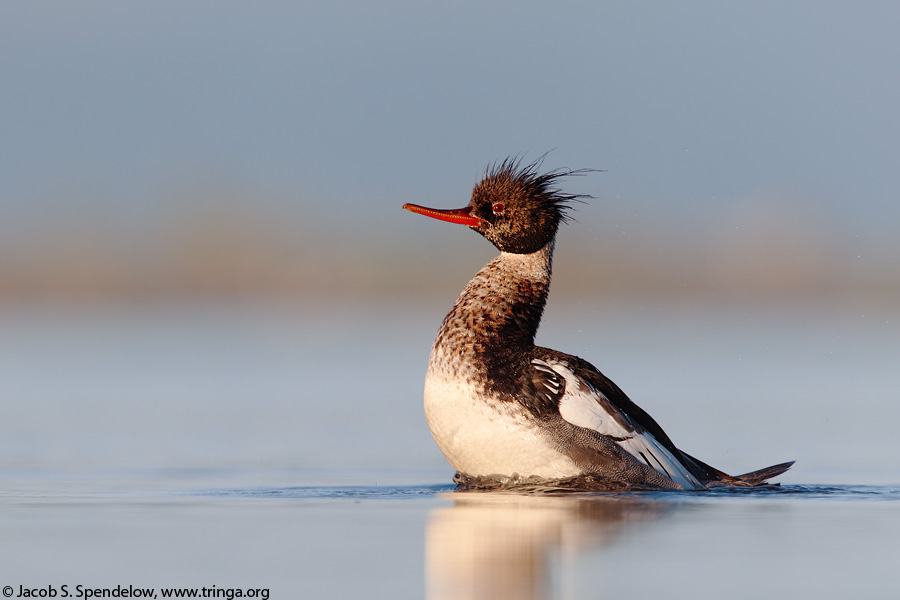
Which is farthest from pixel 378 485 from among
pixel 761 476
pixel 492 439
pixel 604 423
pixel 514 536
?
pixel 761 476

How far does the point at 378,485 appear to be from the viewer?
7660 millimetres

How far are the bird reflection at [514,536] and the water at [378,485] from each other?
0.05 ft

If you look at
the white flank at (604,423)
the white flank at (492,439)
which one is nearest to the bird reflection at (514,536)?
the white flank at (492,439)

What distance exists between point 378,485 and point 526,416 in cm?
93

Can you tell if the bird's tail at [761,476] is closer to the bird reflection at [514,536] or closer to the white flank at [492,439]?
the bird reflection at [514,536]

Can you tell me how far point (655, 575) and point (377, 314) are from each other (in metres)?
17.6

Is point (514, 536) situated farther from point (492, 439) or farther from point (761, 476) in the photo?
point (761, 476)

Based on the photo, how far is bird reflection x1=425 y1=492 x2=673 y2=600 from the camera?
5.13 m

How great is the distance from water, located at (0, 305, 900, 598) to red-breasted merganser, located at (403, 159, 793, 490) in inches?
8.9

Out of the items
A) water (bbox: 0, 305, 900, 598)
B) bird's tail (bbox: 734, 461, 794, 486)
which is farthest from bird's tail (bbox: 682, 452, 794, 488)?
water (bbox: 0, 305, 900, 598)

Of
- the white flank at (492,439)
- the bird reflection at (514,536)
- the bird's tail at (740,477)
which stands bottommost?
the bird reflection at (514,536)

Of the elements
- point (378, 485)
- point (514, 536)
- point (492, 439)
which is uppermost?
point (492, 439)

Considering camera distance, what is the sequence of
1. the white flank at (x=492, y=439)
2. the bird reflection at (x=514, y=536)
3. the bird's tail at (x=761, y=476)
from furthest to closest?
the bird's tail at (x=761, y=476)
the white flank at (x=492, y=439)
the bird reflection at (x=514, y=536)

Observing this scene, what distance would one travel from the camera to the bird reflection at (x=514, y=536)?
513 centimetres
